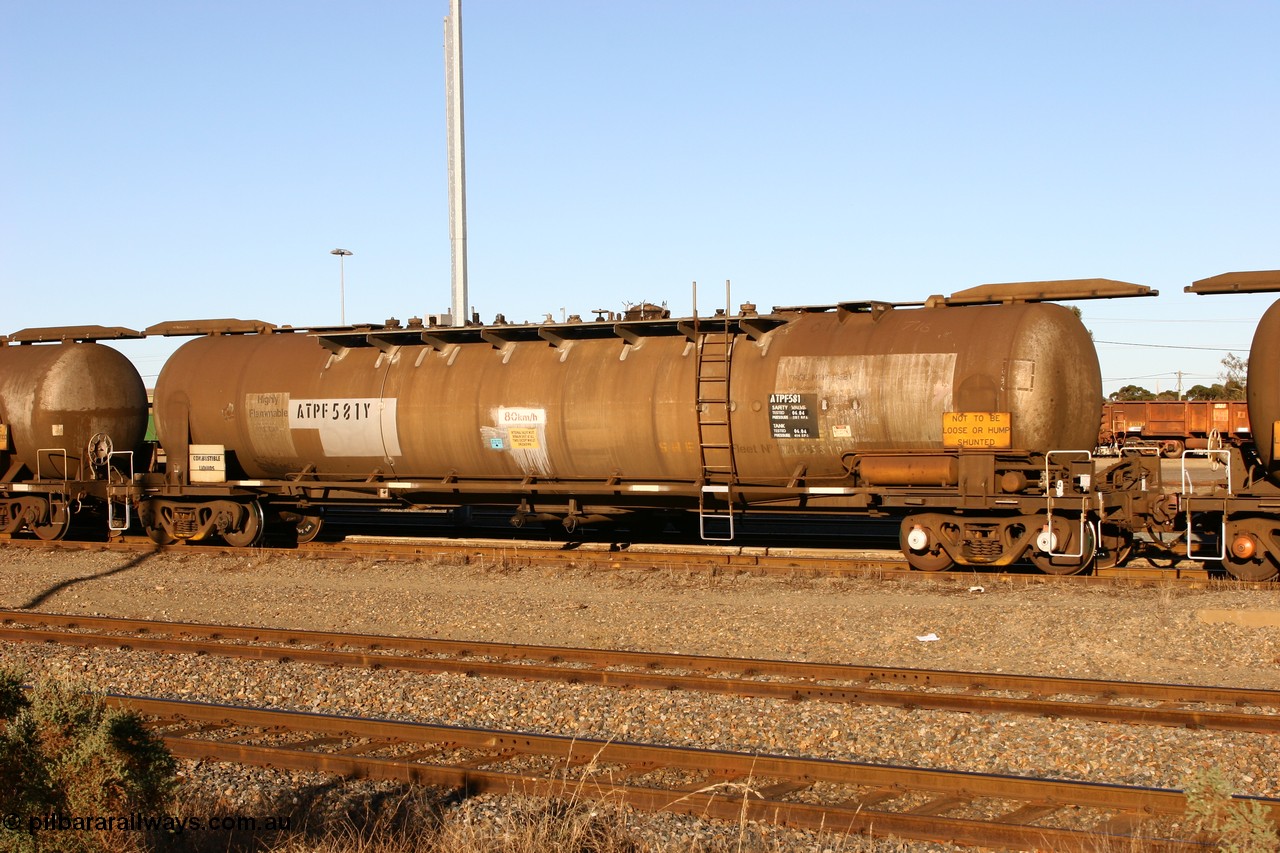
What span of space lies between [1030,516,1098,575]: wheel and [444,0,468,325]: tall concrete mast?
15651mm

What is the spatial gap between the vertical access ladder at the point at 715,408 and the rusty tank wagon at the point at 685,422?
0.03m

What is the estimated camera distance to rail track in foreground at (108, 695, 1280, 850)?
226 inches

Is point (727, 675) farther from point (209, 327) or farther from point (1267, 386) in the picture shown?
point (209, 327)

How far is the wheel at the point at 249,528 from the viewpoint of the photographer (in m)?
18.6

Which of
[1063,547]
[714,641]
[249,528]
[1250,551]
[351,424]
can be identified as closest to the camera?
[714,641]

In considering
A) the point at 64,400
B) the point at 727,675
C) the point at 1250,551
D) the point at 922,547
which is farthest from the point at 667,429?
the point at 64,400

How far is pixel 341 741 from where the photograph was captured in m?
7.59

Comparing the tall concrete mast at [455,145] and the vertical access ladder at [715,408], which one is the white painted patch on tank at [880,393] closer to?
the vertical access ladder at [715,408]

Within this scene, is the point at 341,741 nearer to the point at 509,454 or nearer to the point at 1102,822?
the point at 1102,822

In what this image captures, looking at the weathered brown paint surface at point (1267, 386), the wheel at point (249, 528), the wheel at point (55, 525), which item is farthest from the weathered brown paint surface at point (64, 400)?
the weathered brown paint surface at point (1267, 386)

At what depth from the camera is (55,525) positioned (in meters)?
19.8

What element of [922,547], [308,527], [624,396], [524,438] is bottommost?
[308,527]

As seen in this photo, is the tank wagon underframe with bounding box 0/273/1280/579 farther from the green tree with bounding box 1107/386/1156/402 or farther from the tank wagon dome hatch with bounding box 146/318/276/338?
the green tree with bounding box 1107/386/1156/402

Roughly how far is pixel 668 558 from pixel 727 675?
6.58m
